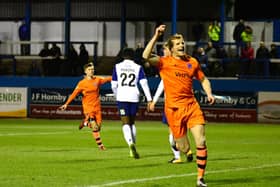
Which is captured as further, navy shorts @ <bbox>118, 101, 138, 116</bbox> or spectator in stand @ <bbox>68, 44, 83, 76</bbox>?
spectator in stand @ <bbox>68, 44, 83, 76</bbox>

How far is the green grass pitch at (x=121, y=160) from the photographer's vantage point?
49.2 ft

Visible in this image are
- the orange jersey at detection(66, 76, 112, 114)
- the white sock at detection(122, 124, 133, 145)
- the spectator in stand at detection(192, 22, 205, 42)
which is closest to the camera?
the white sock at detection(122, 124, 133, 145)

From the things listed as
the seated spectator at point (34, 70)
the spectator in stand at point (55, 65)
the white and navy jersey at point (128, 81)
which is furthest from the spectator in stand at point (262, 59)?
the white and navy jersey at point (128, 81)

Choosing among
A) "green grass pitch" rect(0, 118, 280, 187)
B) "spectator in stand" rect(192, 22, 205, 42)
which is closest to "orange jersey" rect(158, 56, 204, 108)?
"green grass pitch" rect(0, 118, 280, 187)

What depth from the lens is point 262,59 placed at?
3784cm

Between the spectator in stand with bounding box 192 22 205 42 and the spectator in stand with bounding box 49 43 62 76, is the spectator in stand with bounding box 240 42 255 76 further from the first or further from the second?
the spectator in stand with bounding box 192 22 205 42

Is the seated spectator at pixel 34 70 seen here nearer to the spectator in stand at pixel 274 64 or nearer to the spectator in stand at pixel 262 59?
the spectator in stand at pixel 262 59

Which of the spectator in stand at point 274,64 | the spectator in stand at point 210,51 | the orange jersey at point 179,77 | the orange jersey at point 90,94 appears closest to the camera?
the orange jersey at point 179,77

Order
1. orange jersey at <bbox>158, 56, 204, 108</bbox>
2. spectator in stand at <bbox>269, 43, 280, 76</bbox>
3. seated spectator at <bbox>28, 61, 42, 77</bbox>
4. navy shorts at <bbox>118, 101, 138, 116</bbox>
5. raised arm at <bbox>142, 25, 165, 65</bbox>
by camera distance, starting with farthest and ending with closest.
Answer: seated spectator at <bbox>28, 61, 42, 77</bbox>, spectator in stand at <bbox>269, 43, 280, 76</bbox>, navy shorts at <bbox>118, 101, 138, 116</bbox>, orange jersey at <bbox>158, 56, 204, 108</bbox>, raised arm at <bbox>142, 25, 165, 65</bbox>

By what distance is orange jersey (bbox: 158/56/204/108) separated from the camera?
587 inches

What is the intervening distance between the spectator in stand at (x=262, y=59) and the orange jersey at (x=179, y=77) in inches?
909

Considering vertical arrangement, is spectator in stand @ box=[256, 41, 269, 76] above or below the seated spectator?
above

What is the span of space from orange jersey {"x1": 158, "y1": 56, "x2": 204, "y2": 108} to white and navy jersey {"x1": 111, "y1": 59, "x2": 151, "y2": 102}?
5.04 m

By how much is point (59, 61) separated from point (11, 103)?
3441 mm
